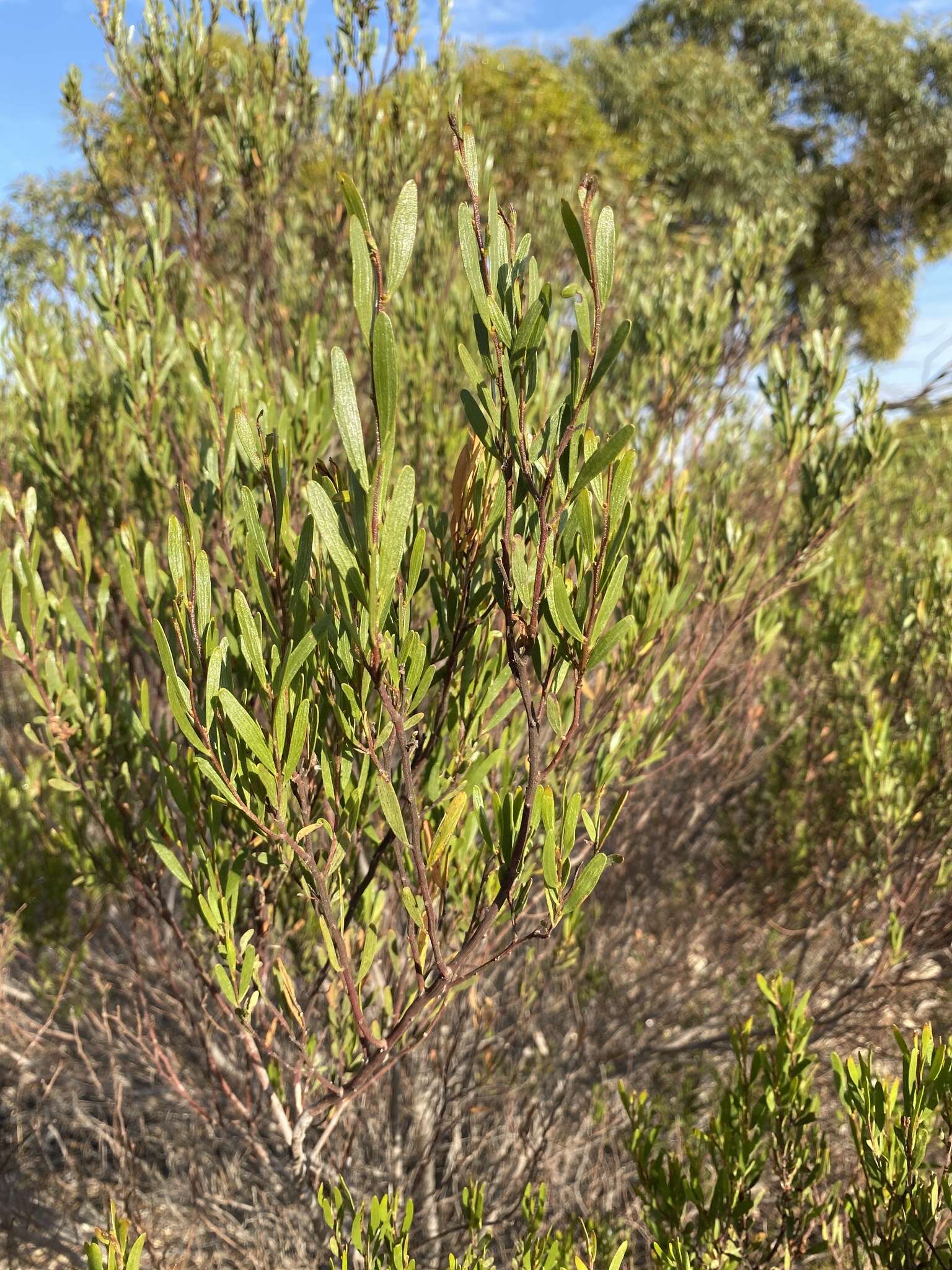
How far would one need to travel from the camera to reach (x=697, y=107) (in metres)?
16.7

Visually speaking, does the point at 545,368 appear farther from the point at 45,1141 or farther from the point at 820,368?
the point at 45,1141

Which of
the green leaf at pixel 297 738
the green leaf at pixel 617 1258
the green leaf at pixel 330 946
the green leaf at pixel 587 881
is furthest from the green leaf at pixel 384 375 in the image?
the green leaf at pixel 617 1258

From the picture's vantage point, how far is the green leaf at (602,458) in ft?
3.78

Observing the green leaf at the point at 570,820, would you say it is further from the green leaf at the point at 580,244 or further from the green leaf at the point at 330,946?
the green leaf at the point at 580,244

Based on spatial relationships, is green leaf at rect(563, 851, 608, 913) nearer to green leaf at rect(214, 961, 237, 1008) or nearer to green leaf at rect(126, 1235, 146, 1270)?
green leaf at rect(214, 961, 237, 1008)

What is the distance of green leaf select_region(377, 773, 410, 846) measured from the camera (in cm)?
134

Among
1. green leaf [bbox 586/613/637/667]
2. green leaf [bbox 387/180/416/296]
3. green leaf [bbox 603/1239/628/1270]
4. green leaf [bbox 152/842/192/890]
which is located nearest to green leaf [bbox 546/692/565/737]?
green leaf [bbox 586/613/637/667]

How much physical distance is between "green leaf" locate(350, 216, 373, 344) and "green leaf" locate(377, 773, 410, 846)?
2.24 ft

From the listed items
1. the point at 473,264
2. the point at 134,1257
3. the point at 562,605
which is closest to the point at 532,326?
the point at 473,264

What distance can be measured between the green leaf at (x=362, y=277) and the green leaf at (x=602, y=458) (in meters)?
0.36

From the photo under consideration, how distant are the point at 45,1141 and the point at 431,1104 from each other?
2.11 m

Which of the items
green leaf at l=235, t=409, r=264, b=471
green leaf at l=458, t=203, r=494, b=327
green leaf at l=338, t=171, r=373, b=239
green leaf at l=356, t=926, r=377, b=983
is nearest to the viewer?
green leaf at l=338, t=171, r=373, b=239

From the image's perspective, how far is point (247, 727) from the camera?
48.3 inches

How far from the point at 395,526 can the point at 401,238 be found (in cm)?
37
